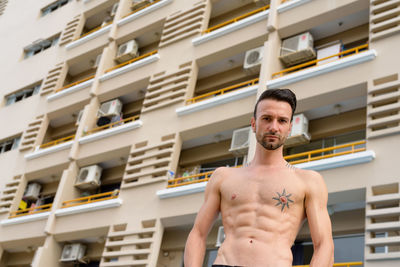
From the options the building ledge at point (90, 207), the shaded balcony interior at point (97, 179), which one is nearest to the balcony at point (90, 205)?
the building ledge at point (90, 207)

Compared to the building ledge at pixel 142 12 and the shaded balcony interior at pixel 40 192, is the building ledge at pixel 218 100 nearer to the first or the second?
the building ledge at pixel 142 12

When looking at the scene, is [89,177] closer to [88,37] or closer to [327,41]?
[88,37]

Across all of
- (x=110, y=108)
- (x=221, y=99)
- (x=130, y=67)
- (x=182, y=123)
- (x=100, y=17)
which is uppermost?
(x=100, y=17)

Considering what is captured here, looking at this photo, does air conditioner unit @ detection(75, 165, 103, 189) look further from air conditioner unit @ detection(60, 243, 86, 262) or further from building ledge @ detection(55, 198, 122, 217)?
air conditioner unit @ detection(60, 243, 86, 262)

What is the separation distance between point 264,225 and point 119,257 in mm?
13295

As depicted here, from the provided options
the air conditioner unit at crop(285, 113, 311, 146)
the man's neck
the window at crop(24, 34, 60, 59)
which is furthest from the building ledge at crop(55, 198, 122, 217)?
the man's neck

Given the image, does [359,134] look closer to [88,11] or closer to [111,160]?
[111,160]

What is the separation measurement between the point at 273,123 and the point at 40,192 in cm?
2112

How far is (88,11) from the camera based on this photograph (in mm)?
26703

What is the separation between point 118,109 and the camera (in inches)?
848

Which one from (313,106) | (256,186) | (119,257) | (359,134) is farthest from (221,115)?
(256,186)

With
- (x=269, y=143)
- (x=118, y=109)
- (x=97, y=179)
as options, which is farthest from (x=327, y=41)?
(x=269, y=143)

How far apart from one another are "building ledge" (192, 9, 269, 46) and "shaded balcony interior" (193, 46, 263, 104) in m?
0.90

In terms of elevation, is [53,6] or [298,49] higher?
[53,6]
